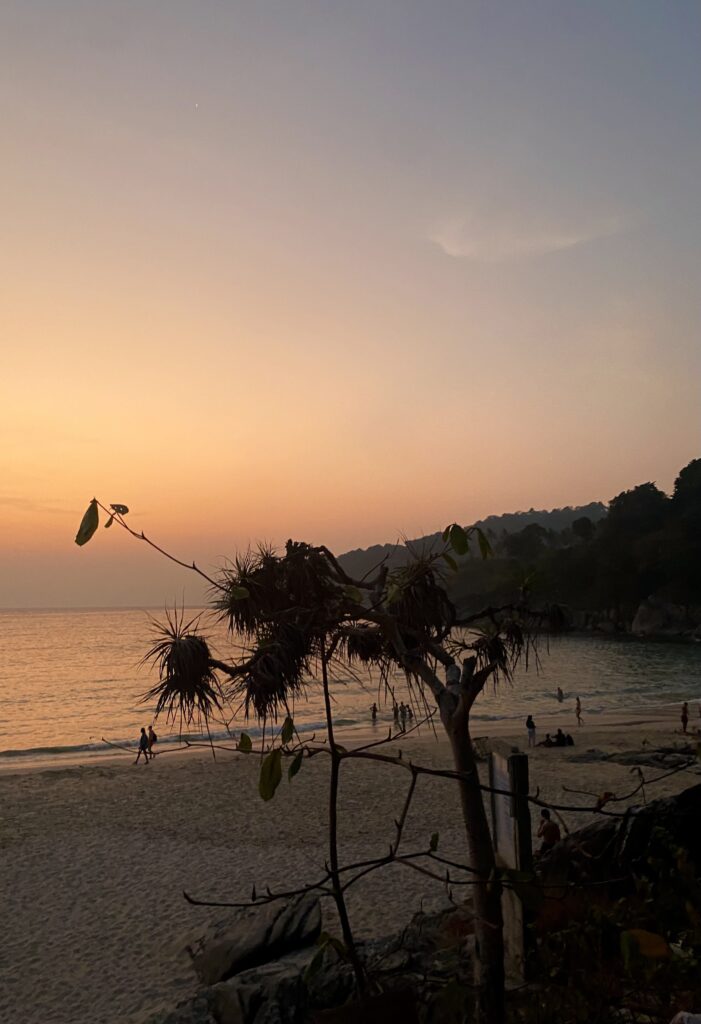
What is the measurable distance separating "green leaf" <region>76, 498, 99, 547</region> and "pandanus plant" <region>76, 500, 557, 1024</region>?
69.4 inches

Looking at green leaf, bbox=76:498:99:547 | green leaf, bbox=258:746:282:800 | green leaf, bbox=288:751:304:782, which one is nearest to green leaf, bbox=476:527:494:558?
green leaf, bbox=288:751:304:782

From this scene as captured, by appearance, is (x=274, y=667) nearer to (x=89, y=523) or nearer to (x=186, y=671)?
(x=186, y=671)

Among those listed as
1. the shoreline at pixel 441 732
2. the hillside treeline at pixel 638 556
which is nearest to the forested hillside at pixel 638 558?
the hillside treeline at pixel 638 556

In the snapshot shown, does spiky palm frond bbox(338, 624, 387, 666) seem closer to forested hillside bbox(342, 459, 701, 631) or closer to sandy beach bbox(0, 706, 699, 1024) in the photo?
sandy beach bbox(0, 706, 699, 1024)

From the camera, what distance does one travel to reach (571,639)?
105000mm

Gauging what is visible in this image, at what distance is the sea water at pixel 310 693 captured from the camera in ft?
137

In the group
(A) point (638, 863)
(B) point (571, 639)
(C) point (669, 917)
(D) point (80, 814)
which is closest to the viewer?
(C) point (669, 917)

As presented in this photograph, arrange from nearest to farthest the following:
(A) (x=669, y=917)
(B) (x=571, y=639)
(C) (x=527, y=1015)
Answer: (C) (x=527, y=1015)
(A) (x=669, y=917)
(B) (x=571, y=639)

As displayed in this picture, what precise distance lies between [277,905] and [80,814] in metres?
13.8

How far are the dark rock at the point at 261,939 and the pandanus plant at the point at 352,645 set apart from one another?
13.2 ft

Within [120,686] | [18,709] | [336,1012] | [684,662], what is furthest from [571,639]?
[336,1012]

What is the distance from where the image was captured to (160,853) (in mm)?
15570

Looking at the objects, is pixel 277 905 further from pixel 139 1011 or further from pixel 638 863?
pixel 638 863

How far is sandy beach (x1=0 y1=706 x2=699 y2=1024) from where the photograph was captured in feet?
31.8
